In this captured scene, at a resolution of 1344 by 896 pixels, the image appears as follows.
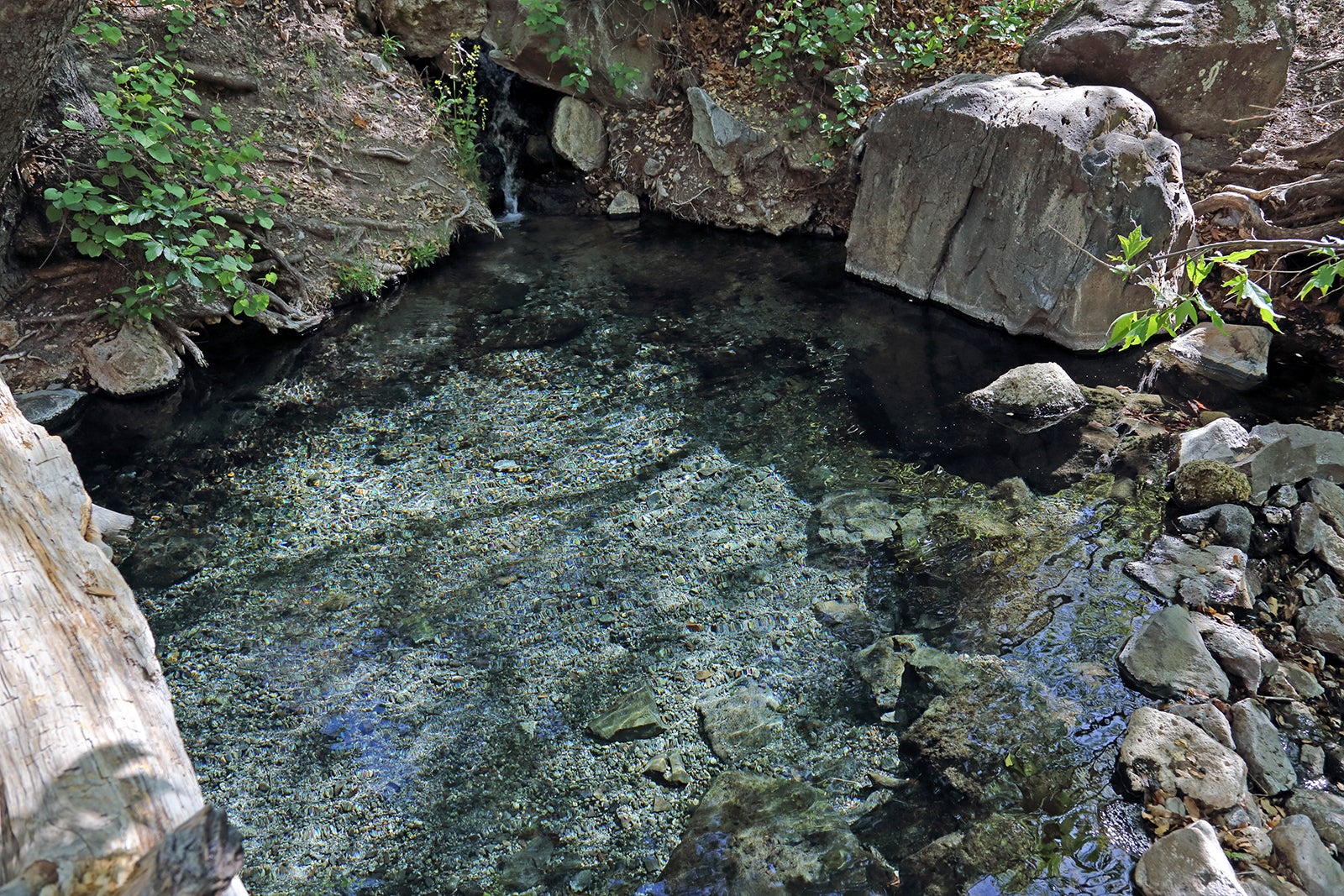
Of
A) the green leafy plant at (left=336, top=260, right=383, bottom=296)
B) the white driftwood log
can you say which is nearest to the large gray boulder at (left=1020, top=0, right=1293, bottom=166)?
the green leafy plant at (left=336, top=260, right=383, bottom=296)

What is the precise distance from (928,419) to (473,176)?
590 centimetres

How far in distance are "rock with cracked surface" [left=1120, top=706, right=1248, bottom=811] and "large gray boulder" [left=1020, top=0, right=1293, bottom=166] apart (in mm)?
6256

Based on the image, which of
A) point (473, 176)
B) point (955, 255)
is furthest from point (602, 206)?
point (955, 255)

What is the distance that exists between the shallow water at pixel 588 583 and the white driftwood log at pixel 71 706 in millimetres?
1136

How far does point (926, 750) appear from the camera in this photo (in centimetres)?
333

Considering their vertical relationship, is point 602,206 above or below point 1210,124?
below

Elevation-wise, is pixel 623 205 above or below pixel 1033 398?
above

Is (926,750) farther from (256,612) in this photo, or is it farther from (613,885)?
(256,612)

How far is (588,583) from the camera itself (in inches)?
171

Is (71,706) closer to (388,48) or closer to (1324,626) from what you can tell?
(1324,626)

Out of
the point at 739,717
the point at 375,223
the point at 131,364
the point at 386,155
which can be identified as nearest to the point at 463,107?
the point at 386,155

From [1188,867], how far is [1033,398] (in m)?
3.71

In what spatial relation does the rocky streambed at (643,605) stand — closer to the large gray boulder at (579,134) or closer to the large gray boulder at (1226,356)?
the large gray boulder at (1226,356)

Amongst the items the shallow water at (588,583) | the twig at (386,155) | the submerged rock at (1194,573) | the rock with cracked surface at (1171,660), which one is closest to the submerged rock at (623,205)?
the twig at (386,155)
